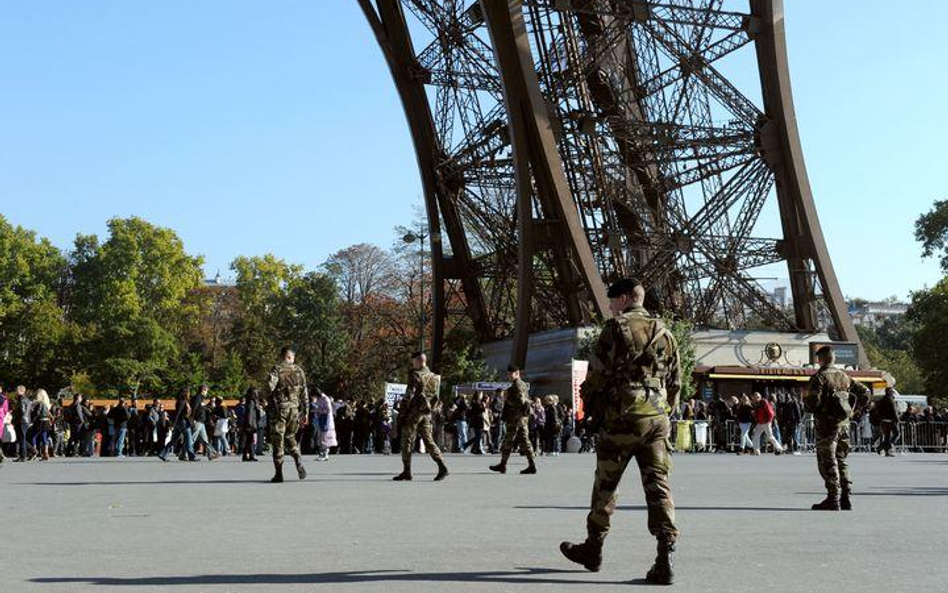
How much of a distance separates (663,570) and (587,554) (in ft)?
2.05

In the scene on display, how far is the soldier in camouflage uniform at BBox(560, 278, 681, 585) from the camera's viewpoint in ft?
25.4

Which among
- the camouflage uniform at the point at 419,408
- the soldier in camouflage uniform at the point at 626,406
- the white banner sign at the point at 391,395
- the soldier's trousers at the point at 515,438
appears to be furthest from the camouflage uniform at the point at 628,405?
the white banner sign at the point at 391,395

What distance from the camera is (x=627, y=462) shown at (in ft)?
25.2

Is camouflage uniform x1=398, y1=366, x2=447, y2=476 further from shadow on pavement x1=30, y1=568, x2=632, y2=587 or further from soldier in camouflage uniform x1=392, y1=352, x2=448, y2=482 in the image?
shadow on pavement x1=30, y1=568, x2=632, y2=587

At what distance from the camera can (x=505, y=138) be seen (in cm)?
4725

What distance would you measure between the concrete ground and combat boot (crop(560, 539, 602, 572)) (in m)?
0.08

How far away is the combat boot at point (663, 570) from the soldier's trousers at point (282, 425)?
10.0 metres

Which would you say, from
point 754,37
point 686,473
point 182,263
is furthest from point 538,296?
point 182,263

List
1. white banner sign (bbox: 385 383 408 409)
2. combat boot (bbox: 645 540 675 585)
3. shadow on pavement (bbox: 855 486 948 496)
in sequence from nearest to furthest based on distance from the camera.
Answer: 1. combat boot (bbox: 645 540 675 585)
2. shadow on pavement (bbox: 855 486 948 496)
3. white banner sign (bbox: 385 383 408 409)

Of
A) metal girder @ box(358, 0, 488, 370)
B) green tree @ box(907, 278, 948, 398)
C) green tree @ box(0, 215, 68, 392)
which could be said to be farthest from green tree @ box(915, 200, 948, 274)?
green tree @ box(0, 215, 68, 392)

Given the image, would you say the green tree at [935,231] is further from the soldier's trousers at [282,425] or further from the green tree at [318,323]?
the soldier's trousers at [282,425]

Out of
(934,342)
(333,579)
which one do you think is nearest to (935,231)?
(934,342)

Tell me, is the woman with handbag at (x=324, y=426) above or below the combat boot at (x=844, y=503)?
above

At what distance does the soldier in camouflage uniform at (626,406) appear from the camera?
7754mm
